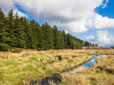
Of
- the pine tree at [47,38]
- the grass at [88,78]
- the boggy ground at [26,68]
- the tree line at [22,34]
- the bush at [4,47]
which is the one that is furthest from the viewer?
the pine tree at [47,38]

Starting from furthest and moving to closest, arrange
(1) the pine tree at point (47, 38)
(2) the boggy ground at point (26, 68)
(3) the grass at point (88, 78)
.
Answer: (1) the pine tree at point (47, 38), (2) the boggy ground at point (26, 68), (3) the grass at point (88, 78)

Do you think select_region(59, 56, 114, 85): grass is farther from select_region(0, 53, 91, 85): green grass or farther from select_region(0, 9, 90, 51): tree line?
select_region(0, 9, 90, 51): tree line

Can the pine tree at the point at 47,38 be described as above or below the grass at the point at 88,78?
above

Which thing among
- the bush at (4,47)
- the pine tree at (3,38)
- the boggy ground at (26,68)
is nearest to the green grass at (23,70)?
the boggy ground at (26,68)

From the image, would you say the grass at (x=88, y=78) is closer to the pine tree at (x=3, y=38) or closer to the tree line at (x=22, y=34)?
the pine tree at (x=3, y=38)

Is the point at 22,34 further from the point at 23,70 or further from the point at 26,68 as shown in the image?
the point at 23,70

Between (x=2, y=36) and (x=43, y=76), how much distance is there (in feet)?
76.1

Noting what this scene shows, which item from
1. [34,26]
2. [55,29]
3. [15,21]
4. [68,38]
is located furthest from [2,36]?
[68,38]

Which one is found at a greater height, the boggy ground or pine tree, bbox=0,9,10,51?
pine tree, bbox=0,9,10,51

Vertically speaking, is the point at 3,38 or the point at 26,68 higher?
the point at 3,38

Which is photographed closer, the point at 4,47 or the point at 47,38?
the point at 4,47

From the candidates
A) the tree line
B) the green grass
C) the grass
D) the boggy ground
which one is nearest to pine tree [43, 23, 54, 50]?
the tree line

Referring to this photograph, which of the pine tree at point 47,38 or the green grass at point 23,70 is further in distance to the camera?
the pine tree at point 47,38

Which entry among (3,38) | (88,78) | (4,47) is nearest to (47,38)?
(4,47)
